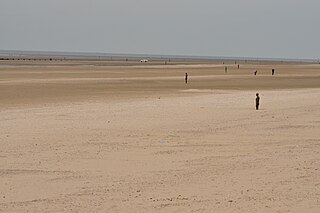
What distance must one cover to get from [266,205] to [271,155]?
3996 millimetres

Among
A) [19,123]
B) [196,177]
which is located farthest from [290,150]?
[19,123]

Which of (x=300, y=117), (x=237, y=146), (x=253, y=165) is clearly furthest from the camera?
(x=300, y=117)

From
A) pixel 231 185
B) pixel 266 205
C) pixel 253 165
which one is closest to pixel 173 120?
pixel 253 165

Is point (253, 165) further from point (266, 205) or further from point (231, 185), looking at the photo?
point (266, 205)

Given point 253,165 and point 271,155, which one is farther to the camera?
point 271,155

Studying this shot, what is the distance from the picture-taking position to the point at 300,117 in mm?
18906

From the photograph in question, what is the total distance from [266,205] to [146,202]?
181cm

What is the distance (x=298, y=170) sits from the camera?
1061 cm

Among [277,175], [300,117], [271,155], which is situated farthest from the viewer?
[300,117]

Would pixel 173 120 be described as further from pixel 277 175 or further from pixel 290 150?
pixel 277 175

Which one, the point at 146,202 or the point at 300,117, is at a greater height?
the point at 300,117

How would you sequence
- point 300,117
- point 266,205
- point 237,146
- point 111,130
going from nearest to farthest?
point 266,205 → point 237,146 → point 111,130 → point 300,117

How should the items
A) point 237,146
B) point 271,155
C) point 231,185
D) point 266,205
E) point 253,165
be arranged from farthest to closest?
point 237,146 → point 271,155 → point 253,165 → point 231,185 → point 266,205

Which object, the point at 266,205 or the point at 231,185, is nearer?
the point at 266,205
